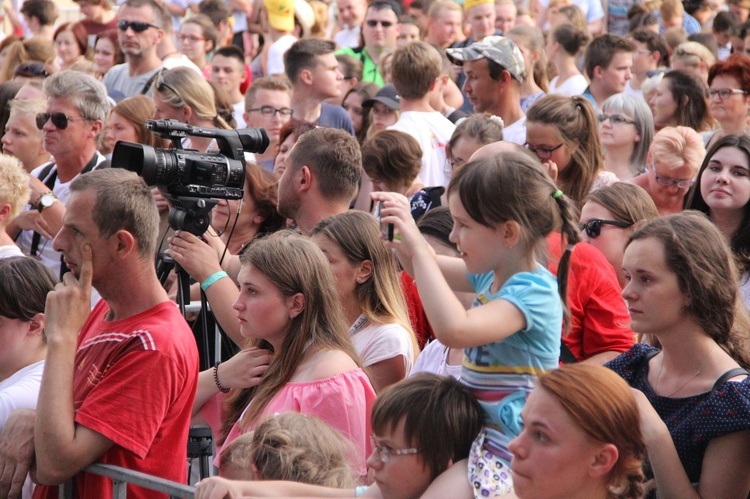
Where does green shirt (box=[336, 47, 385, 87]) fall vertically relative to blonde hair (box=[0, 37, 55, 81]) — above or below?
below

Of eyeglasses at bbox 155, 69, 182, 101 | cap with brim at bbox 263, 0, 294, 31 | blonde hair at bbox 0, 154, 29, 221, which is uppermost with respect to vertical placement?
blonde hair at bbox 0, 154, 29, 221

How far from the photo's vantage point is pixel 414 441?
266cm

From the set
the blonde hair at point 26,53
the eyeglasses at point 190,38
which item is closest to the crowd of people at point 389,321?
the blonde hair at point 26,53

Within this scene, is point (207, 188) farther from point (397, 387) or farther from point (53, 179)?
point (53, 179)

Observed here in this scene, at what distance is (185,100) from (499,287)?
4.25m

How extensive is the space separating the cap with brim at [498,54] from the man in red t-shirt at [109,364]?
3420mm

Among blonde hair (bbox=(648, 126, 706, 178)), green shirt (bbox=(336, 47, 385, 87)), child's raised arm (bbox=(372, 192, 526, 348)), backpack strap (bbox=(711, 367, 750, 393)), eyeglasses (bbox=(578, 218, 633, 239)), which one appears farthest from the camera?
green shirt (bbox=(336, 47, 385, 87))

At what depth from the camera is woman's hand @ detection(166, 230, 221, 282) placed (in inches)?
153

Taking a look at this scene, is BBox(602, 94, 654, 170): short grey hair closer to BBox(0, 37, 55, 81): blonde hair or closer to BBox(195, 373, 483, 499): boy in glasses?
BBox(195, 373, 483, 499): boy in glasses

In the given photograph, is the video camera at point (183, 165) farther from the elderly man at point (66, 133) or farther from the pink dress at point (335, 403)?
the elderly man at point (66, 133)

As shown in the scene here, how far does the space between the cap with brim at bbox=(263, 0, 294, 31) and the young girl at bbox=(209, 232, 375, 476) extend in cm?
778

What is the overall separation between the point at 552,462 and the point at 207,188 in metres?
1.87

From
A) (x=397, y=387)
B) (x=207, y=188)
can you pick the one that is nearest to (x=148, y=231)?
(x=207, y=188)

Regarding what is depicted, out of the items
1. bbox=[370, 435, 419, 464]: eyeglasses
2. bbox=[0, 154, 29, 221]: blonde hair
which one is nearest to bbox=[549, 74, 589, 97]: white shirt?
bbox=[0, 154, 29, 221]: blonde hair
